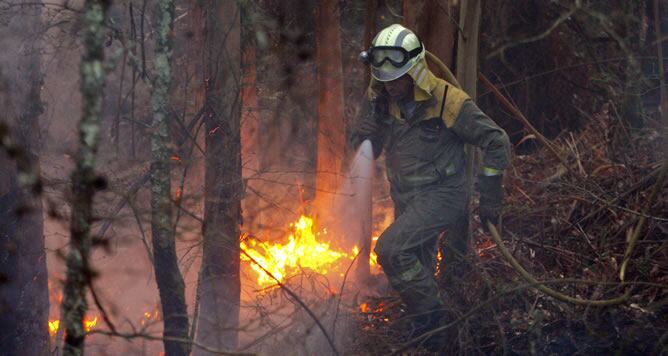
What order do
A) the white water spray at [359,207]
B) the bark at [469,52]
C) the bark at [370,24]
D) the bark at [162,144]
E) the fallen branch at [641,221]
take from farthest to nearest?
the bark at [370,24] < the white water spray at [359,207] < the bark at [469,52] < the bark at [162,144] < the fallen branch at [641,221]

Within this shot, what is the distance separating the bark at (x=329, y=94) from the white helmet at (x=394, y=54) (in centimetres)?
351

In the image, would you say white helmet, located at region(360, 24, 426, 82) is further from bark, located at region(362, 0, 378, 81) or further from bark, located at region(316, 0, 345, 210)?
bark, located at region(316, 0, 345, 210)

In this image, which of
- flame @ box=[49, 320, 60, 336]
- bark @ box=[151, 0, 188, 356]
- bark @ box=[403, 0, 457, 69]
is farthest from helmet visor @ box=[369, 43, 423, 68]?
flame @ box=[49, 320, 60, 336]

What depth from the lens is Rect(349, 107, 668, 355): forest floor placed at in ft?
15.8

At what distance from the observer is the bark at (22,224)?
5969 millimetres

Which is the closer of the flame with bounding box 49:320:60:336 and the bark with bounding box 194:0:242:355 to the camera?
the bark with bounding box 194:0:242:355

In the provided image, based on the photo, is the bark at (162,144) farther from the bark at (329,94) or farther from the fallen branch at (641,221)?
the bark at (329,94)

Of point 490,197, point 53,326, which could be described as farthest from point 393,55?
point 53,326

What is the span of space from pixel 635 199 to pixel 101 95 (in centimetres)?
450

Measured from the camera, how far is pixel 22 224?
6211 millimetres

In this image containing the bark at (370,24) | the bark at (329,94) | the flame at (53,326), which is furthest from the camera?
the bark at (329,94)

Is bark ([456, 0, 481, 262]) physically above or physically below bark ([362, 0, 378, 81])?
below

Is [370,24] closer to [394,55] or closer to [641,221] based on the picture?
[394,55]

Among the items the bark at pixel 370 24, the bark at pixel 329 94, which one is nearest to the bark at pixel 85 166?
the bark at pixel 370 24
